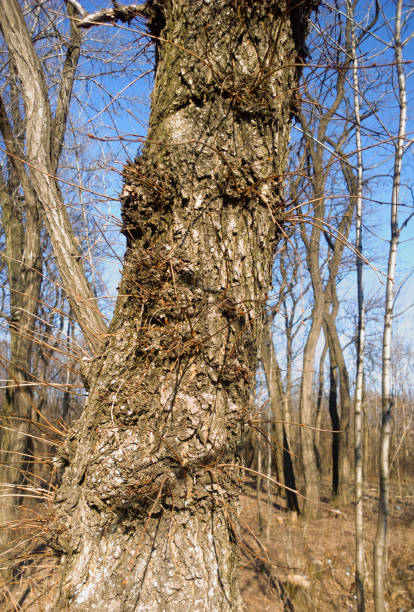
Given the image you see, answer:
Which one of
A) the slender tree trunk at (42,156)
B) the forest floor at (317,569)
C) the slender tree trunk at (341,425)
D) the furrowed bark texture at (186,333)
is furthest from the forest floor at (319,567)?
the slender tree trunk at (42,156)

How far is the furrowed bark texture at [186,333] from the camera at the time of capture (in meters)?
1.17

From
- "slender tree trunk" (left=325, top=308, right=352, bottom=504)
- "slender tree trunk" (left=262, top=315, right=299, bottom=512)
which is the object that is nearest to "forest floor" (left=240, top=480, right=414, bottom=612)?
"slender tree trunk" (left=262, top=315, right=299, bottom=512)

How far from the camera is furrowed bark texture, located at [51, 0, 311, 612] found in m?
1.17

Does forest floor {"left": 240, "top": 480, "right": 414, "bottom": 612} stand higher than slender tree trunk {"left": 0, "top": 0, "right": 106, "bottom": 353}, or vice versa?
slender tree trunk {"left": 0, "top": 0, "right": 106, "bottom": 353}

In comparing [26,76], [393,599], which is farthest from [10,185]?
[393,599]

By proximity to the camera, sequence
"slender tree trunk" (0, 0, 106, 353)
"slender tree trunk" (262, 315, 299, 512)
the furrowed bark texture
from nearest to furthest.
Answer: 1. the furrowed bark texture
2. "slender tree trunk" (0, 0, 106, 353)
3. "slender tree trunk" (262, 315, 299, 512)

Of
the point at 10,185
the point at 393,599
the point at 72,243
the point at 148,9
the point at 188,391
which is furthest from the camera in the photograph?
the point at 10,185

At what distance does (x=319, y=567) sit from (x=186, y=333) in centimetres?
634

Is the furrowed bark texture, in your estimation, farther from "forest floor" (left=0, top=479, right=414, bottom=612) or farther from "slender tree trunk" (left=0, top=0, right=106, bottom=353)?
"forest floor" (left=0, top=479, right=414, bottom=612)

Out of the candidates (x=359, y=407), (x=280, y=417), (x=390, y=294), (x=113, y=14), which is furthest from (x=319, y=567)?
(x=113, y=14)

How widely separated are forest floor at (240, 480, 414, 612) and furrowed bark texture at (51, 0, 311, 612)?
11.0 feet

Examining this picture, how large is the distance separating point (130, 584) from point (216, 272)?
0.99 meters

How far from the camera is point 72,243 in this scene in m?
2.13

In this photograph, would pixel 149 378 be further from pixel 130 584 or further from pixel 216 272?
pixel 130 584
